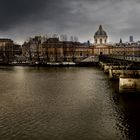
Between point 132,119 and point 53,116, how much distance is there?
7349mm

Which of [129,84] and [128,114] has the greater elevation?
[129,84]

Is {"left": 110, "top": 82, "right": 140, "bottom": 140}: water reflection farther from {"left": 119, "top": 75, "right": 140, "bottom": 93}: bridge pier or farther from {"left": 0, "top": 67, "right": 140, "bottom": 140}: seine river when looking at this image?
{"left": 119, "top": 75, "right": 140, "bottom": 93}: bridge pier

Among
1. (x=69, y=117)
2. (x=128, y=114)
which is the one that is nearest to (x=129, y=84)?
(x=128, y=114)

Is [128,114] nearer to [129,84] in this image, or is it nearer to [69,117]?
[69,117]

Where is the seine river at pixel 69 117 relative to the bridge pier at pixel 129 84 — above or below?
below

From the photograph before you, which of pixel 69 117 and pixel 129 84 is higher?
pixel 129 84

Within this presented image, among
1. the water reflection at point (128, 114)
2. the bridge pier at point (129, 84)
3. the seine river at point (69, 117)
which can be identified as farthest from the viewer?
the bridge pier at point (129, 84)

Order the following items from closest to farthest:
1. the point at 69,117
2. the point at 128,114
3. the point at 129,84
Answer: the point at 69,117, the point at 128,114, the point at 129,84

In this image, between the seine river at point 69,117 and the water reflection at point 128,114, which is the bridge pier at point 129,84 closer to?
the water reflection at point 128,114

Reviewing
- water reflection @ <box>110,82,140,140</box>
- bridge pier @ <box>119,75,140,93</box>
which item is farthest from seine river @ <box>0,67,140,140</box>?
bridge pier @ <box>119,75,140,93</box>

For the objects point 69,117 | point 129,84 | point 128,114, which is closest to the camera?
point 69,117

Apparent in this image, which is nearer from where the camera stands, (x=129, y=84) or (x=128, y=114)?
(x=128, y=114)

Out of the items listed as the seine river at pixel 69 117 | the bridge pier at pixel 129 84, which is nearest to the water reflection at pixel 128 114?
the seine river at pixel 69 117

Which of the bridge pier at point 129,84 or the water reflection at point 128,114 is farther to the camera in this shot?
the bridge pier at point 129,84
